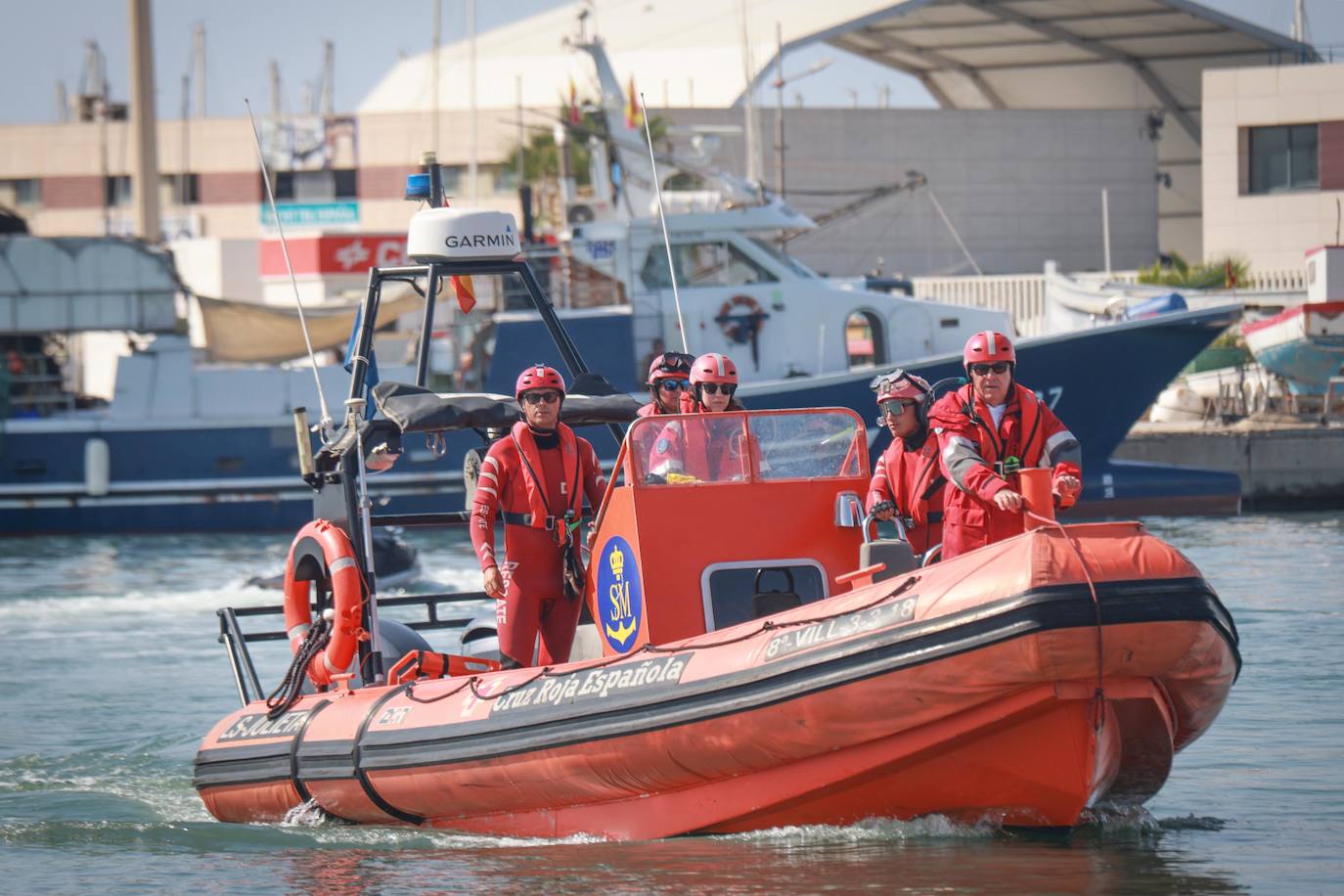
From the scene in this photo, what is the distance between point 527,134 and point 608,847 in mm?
35971

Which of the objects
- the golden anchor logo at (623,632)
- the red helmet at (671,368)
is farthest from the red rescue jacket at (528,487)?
the red helmet at (671,368)

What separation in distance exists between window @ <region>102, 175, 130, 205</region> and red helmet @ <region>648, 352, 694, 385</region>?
128 feet

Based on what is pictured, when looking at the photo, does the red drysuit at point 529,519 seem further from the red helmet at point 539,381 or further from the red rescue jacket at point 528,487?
the red helmet at point 539,381

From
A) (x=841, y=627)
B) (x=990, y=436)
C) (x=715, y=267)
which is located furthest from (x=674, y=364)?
(x=715, y=267)

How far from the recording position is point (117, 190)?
46.5 m

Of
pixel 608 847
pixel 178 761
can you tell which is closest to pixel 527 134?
pixel 178 761

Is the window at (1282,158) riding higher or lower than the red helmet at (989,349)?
higher

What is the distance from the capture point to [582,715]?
7117 mm

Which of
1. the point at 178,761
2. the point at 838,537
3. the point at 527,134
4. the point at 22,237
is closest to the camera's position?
the point at 838,537

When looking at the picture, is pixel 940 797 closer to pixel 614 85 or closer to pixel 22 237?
pixel 614 85

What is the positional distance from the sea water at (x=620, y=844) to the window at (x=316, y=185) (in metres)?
33.3

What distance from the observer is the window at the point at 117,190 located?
4581 cm

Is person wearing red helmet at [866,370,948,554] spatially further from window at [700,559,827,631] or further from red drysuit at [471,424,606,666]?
red drysuit at [471,424,606,666]

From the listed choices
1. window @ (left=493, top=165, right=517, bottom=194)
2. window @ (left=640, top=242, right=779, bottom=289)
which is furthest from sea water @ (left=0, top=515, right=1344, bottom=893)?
window @ (left=493, top=165, right=517, bottom=194)
